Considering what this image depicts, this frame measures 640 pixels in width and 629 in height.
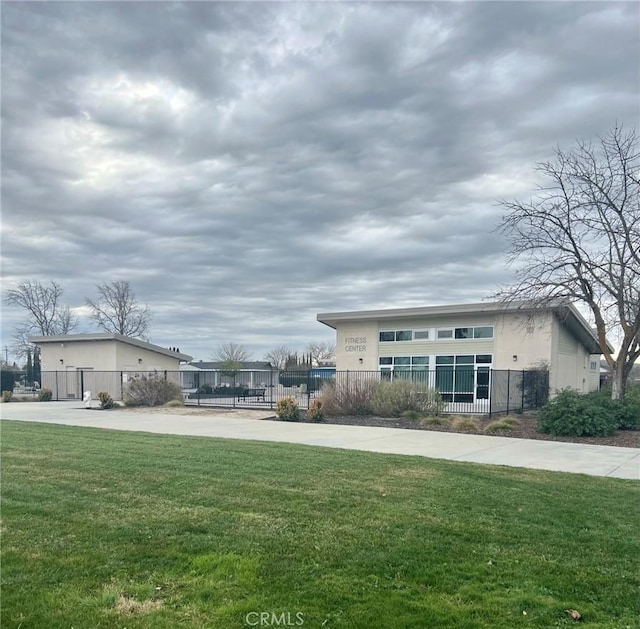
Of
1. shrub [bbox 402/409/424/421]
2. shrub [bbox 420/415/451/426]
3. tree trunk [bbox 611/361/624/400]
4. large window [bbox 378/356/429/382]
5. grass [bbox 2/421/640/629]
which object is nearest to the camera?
grass [bbox 2/421/640/629]

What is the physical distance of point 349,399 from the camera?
2102 centimetres

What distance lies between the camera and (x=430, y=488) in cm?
714

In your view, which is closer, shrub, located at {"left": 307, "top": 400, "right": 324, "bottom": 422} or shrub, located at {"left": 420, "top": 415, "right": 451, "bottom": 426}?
shrub, located at {"left": 420, "top": 415, "right": 451, "bottom": 426}

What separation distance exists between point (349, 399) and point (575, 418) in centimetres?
834

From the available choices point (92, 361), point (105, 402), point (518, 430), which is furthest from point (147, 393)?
point (518, 430)

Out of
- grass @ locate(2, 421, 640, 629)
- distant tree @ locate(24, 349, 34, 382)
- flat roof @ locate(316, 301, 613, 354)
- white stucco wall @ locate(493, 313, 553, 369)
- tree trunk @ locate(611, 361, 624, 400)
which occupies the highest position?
flat roof @ locate(316, 301, 613, 354)

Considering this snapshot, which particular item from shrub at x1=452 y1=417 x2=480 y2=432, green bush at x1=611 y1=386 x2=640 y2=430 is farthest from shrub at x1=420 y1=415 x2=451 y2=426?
Answer: green bush at x1=611 y1=386 x2=640 y2=430

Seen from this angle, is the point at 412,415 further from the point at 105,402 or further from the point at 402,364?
the point at 105,402

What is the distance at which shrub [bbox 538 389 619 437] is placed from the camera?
14633 millimetres

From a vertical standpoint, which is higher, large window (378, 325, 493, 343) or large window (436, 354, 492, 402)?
large window (378, 325, 493, 343)

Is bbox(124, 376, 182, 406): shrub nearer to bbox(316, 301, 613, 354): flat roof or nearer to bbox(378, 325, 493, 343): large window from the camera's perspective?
bbox(316, 301, 613, 354): flat roof

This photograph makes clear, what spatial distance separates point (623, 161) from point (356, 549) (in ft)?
54.5

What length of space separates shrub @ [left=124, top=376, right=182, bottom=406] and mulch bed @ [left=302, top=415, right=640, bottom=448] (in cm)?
1089

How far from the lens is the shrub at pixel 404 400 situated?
2020cm
